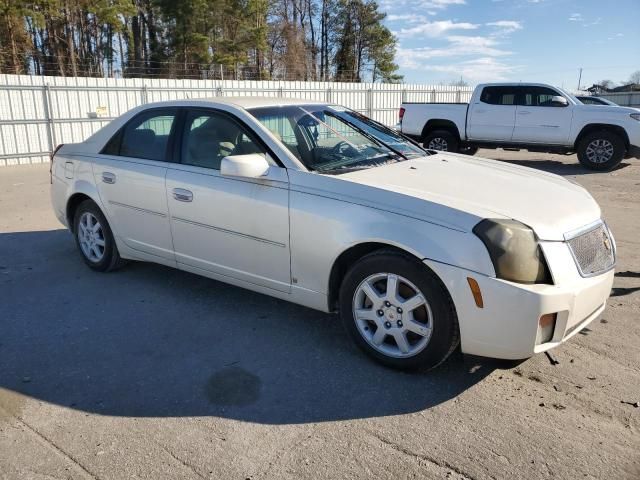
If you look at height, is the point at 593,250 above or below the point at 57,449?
above

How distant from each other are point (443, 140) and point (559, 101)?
2.76 m

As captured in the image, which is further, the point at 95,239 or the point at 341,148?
the point at 95,239

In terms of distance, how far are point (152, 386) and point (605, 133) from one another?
11.7 m

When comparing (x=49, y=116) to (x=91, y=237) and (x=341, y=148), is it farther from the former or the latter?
(x=341, y=148)

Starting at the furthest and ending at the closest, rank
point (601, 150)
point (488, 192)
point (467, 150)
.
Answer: point (467, 150) → point (601, 150) → point (488, 192)

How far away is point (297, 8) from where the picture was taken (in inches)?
2231

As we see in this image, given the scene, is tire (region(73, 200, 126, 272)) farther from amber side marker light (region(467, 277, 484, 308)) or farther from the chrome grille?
the chrome grille

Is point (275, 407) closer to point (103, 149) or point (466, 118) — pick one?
point (103, 149)

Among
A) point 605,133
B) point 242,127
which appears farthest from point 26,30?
point 242,127

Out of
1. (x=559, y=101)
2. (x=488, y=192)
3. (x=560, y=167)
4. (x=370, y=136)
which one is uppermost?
(x=559, y=101)

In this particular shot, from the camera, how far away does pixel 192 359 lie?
3.57 meters

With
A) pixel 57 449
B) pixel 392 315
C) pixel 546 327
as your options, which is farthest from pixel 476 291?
pixel 57 449

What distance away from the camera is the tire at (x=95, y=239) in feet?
16.6

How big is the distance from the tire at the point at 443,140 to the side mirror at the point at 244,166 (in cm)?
1051
